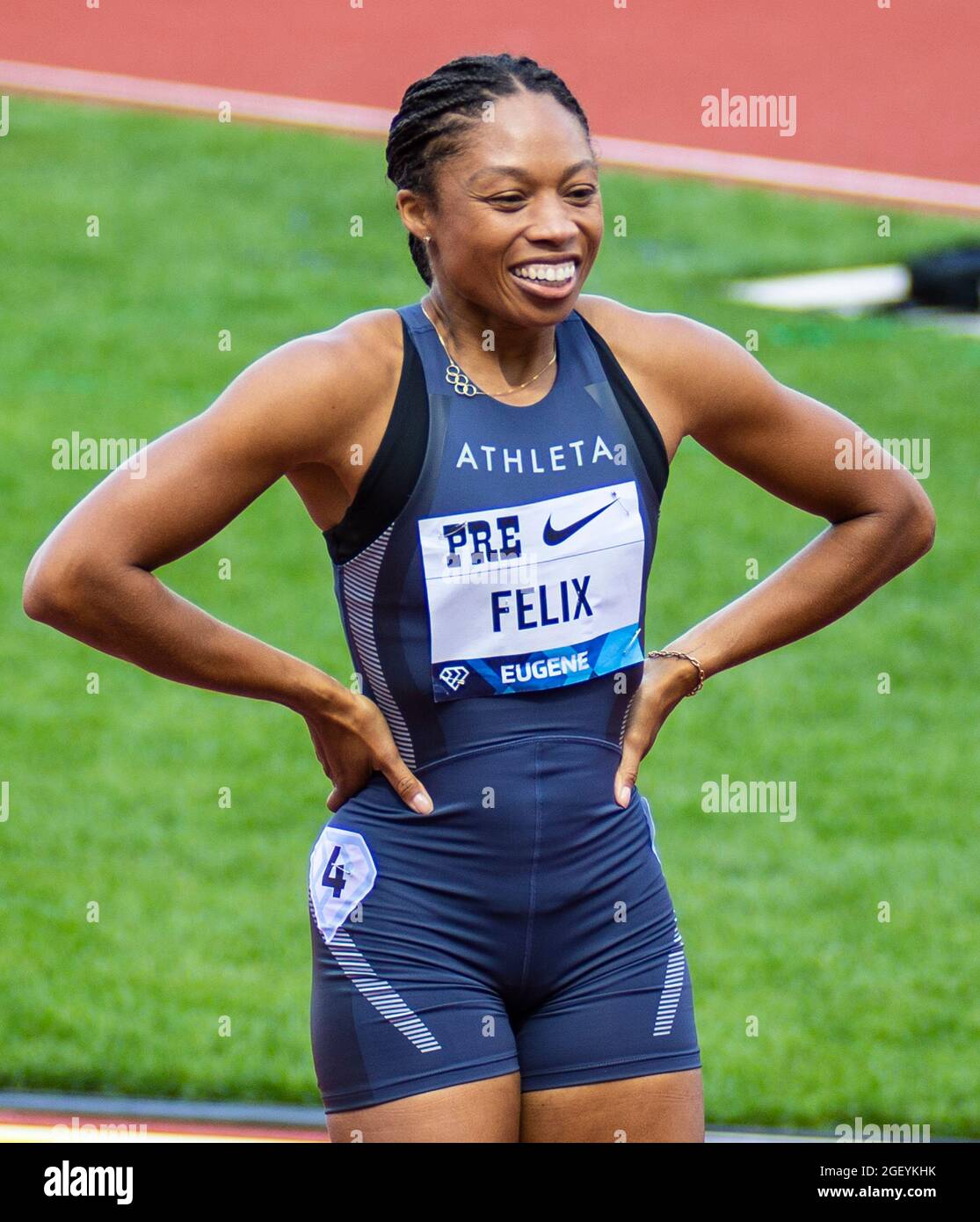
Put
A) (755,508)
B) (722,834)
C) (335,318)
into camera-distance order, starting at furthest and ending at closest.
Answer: (335,318), (755,508), (722,834)

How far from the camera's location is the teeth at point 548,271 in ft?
9.40

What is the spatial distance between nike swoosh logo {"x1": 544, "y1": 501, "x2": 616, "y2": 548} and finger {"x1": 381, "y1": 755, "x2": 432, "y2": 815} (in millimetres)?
405

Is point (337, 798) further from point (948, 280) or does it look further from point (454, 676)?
point (948, 280)

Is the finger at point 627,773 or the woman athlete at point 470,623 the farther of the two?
the finger at point 627,773

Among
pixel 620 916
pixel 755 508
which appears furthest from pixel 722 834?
pixel 620 916

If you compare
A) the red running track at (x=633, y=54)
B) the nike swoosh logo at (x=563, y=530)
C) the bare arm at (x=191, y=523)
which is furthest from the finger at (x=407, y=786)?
the red running track at (x=633, y=54)

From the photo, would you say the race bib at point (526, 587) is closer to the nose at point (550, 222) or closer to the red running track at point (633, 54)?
the nose at point (550, 222)

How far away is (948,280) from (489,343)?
11.6 meters

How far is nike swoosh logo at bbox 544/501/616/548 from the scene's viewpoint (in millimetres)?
2912

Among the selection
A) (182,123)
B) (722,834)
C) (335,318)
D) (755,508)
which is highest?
(182,123)

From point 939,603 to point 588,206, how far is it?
24.8 feet

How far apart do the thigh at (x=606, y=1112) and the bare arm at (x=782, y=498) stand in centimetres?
46

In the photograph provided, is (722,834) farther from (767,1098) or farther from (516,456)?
(516,456)

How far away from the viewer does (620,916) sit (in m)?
2.98
